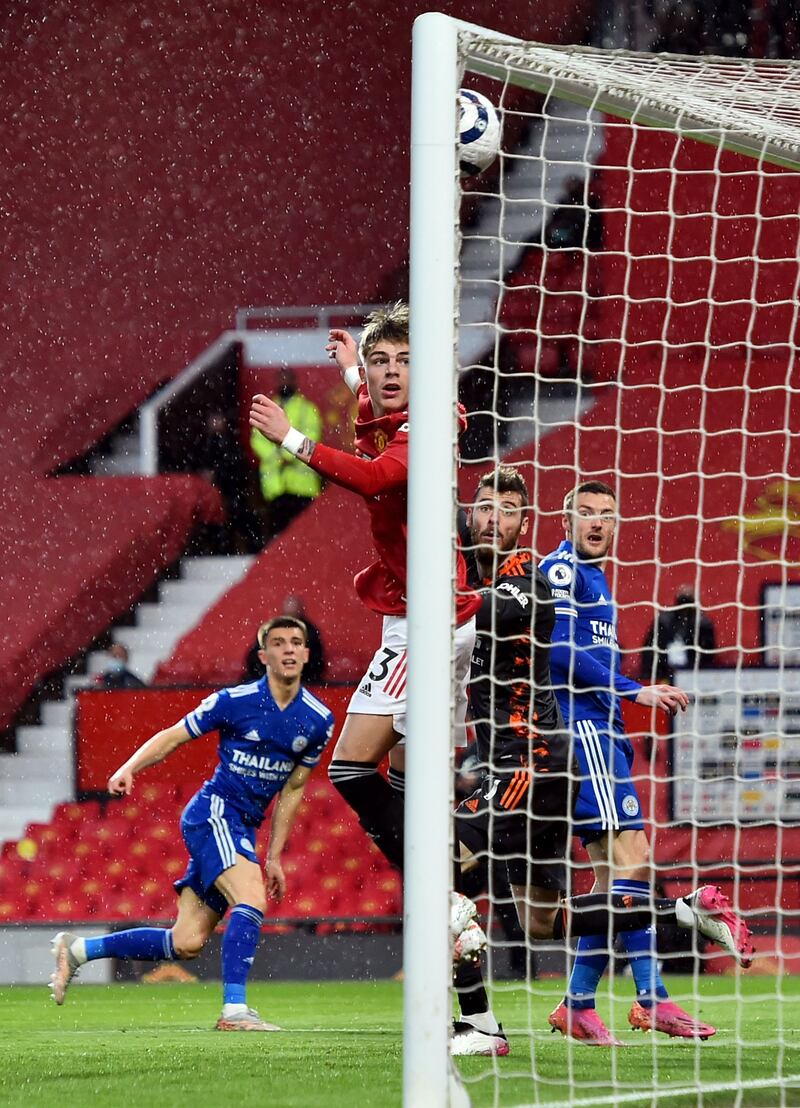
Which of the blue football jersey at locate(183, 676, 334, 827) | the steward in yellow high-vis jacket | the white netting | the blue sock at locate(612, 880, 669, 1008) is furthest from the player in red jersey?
the steward in yellow high-vis jacket

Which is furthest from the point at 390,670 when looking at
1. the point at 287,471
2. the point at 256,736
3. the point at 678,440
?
the point at 287,471

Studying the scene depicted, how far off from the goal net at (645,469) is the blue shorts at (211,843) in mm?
965

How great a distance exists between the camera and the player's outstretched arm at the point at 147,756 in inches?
175

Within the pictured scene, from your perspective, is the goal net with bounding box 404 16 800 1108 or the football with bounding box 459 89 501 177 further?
the football with bounding box 459 89 501 177

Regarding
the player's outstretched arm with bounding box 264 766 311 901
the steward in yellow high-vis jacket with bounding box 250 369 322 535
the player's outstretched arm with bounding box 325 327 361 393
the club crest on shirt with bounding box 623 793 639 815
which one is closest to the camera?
the club crest on shirt with bounding box 623 793 639 815

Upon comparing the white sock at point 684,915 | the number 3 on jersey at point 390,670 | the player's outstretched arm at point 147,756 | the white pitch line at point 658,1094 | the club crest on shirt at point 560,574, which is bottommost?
the white pitch line at point 658,1094

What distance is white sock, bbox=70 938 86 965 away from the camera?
4.66m

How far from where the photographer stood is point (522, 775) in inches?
151

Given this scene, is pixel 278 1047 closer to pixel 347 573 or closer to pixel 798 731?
pixel 798 731

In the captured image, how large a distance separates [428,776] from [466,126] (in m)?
1.20

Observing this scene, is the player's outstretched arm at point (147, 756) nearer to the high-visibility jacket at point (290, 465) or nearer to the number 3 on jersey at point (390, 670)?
the number 3 on jersey at point (390, 670)

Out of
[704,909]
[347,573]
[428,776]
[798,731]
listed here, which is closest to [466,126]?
[428,776]

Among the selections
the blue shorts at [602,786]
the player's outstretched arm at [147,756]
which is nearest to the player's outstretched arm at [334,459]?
the blue shorts at [602,786]

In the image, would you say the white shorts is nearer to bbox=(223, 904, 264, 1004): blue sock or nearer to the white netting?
bbox=(223, 904, 264, 1004): blue sock
